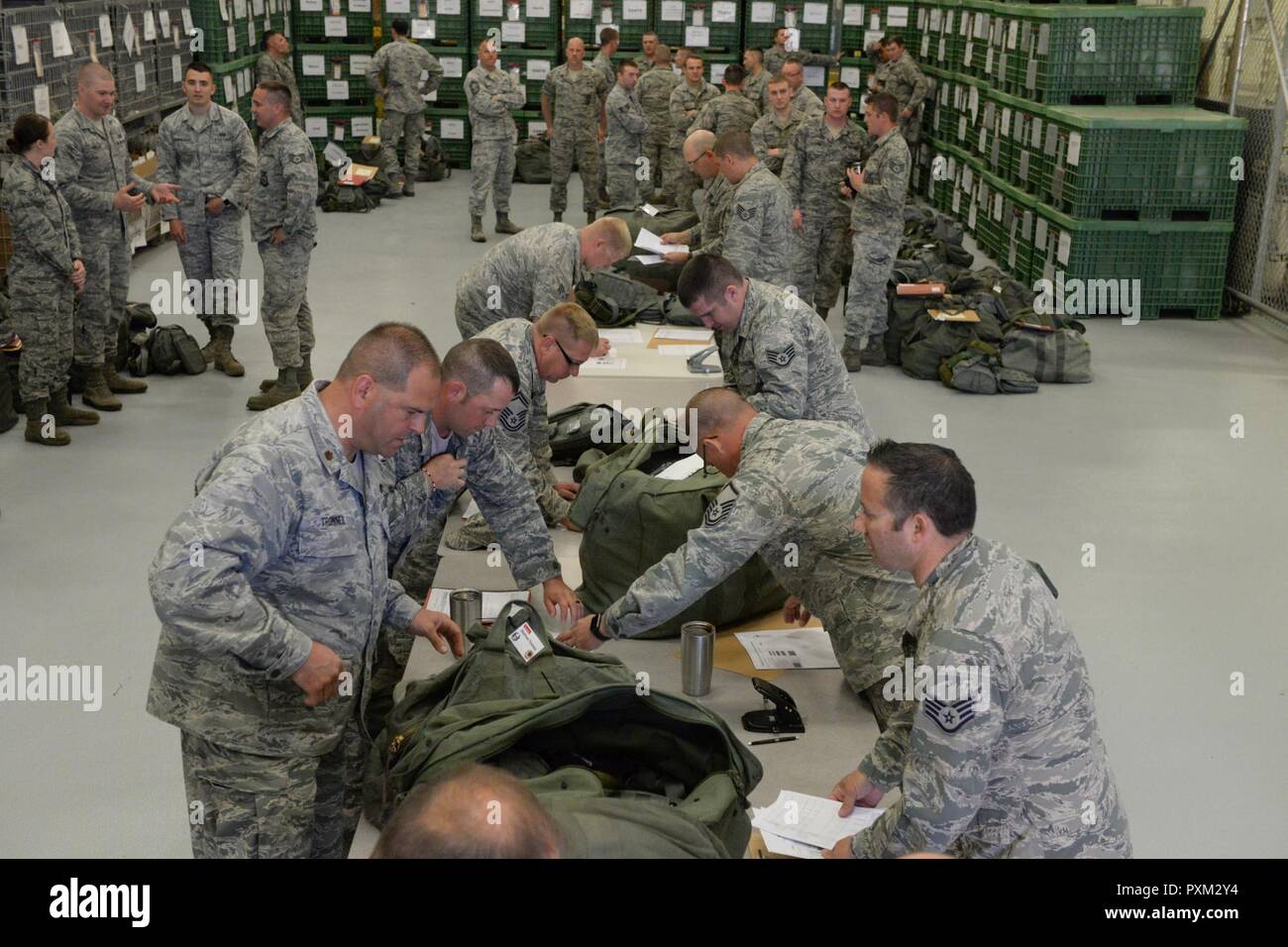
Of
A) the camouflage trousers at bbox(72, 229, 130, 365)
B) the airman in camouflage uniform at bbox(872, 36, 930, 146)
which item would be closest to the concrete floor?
the camouflage trousers at bbox(72, 229, 130, 365)

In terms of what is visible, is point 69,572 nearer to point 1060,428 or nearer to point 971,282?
point 1060,428

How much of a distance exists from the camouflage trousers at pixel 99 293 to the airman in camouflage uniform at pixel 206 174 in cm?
40

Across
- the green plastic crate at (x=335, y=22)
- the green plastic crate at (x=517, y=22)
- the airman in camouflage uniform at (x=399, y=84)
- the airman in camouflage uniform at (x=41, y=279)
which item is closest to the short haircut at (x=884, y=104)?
the airman in camouflage uniform at (x=41, y=279)

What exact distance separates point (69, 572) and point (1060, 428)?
5.60 meters

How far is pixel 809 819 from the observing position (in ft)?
10.2

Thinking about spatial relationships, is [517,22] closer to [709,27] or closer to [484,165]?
[709,27]

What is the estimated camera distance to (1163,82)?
10742 millimetres

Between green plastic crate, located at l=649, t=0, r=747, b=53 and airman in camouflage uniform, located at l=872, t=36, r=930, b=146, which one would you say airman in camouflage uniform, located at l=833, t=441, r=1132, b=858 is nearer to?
airman in camouflage uniform, located at l=872, t=36, r=930, b=146

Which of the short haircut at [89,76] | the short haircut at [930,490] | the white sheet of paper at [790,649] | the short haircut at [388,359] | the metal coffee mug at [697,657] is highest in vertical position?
the short haircut at [89,76]

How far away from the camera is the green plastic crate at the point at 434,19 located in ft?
54.2

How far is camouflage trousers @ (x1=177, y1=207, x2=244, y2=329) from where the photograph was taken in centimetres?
839

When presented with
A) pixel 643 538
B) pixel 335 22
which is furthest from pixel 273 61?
pixel 643 538

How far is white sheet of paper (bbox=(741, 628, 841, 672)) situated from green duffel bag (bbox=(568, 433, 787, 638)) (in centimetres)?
12

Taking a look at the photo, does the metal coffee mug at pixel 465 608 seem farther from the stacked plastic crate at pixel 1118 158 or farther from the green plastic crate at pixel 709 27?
the green plastic crate at pixel 709 27
